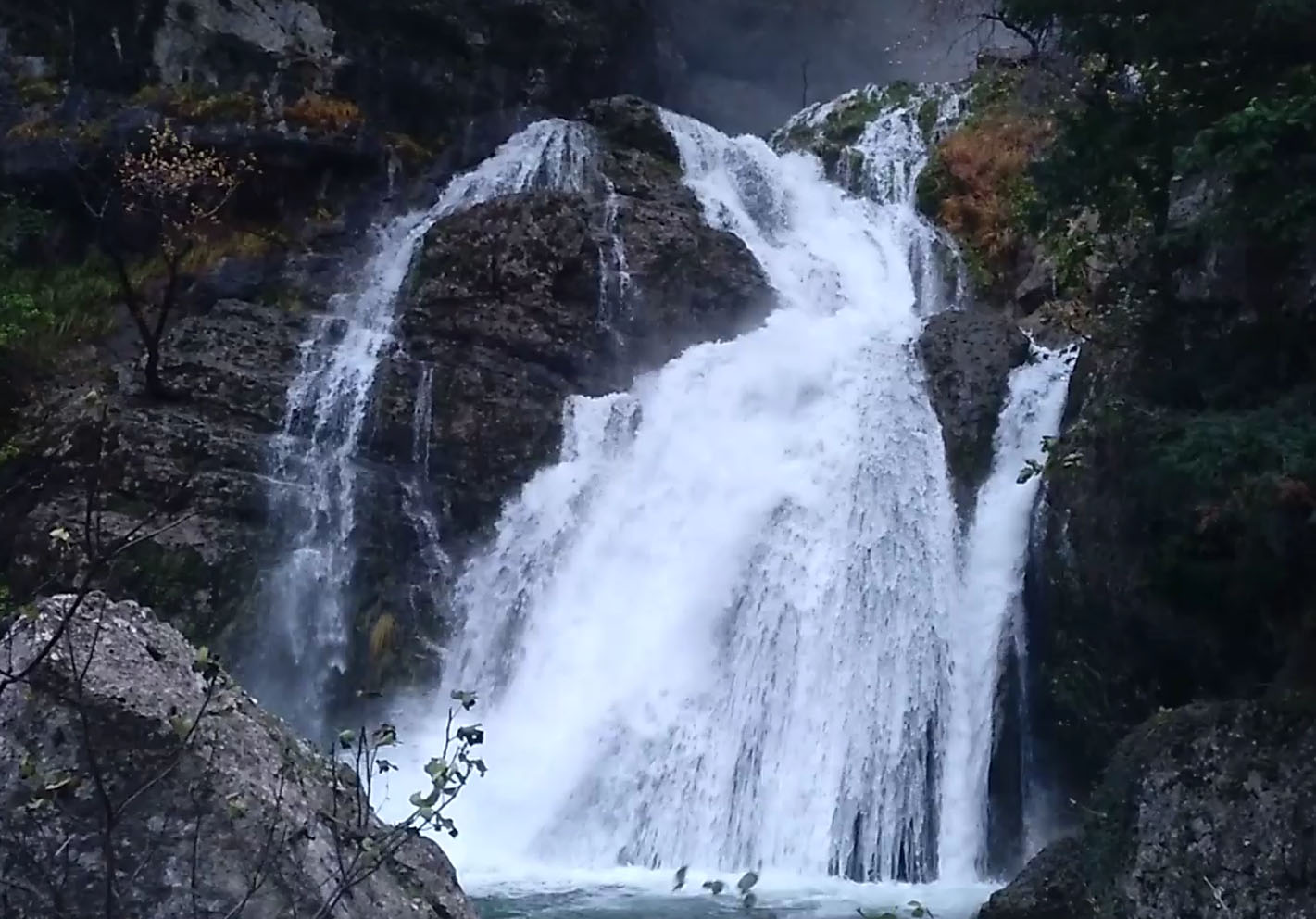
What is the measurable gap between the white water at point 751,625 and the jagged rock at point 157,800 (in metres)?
7.57

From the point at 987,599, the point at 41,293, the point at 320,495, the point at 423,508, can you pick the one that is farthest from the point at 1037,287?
the point at 41,293

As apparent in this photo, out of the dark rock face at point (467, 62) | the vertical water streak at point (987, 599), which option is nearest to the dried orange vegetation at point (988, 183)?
the vertical water streak at point (987, 599)

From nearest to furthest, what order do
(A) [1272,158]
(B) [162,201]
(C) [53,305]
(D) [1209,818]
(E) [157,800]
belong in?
(E) [157,800] → (D) [1209,818] → (A) [1272,158] → (B) [162,201] → (C) [53,305]

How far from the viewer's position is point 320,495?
1681 cm

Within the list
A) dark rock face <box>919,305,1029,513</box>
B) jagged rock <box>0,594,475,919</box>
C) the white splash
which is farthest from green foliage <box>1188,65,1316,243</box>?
dark rock face <box>919,305,1029,513</box>

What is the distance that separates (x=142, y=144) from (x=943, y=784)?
16397 millimetres

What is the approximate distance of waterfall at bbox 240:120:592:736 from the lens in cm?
1611

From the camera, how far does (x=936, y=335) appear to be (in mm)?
16547

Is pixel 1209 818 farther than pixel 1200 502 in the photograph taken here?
No

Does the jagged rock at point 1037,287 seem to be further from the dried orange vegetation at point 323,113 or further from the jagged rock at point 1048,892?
the dried orange vegetation at point 323,113

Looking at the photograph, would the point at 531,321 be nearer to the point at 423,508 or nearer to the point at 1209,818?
the point at 423,508

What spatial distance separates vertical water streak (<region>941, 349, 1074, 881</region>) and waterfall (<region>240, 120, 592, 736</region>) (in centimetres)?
757

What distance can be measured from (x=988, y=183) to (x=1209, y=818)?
695 inches

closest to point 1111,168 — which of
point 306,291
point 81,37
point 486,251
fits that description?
point 486,251
